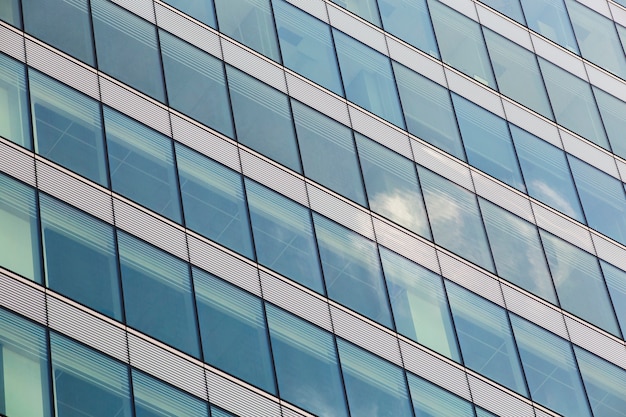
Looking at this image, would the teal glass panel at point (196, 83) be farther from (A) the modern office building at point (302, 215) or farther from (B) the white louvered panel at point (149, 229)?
(B) the white louvered panel at point (149, 229)

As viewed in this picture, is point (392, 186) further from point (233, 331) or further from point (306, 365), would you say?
point (233, 331)

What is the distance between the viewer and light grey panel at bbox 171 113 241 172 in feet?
113

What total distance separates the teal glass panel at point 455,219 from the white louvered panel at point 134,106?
797 centimetres

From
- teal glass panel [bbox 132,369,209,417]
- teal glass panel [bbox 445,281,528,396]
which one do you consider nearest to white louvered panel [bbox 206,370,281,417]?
teal glass panel [bbox 132,369,209,417]

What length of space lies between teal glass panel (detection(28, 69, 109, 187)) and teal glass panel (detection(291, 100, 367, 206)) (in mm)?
6110

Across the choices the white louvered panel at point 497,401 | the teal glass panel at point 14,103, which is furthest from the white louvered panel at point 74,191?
the white louvered panel at point 497,401

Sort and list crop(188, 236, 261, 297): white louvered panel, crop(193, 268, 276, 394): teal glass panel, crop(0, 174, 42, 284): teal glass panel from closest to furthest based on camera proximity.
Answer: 1. crop(0, 174, 42, 284): teal glass panel
2. crop(193, 268, 276, 394): teal glass panel
3. crop(188, 236, 261, 297): white louvered panel

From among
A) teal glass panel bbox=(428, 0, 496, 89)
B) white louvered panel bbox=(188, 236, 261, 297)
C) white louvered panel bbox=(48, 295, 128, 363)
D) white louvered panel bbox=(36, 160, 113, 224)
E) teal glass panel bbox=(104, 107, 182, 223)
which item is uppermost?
teal glass panel bbox=(428, 0, 496, 89)

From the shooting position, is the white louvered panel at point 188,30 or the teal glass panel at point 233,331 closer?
the teal glass panel at point 233,331

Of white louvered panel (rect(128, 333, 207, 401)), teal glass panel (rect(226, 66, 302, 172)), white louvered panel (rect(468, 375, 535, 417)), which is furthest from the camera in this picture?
teal glass panel (rect(226, 66, 302, 172))

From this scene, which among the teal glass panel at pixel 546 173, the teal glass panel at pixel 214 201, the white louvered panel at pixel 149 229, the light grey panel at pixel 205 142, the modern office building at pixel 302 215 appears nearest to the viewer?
the modern office building at pixel 302 215

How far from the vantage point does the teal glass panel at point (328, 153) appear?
119ft

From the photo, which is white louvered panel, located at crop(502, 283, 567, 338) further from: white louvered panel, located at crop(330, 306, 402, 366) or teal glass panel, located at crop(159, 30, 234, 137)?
teal glass panel, located at crop(159, 30, 234, 137)

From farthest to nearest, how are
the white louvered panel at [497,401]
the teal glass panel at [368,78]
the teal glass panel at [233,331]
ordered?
the teal glass panel at [368,78] < the white louvered panel at [497,401] < the teal glass panel at [233,331]
